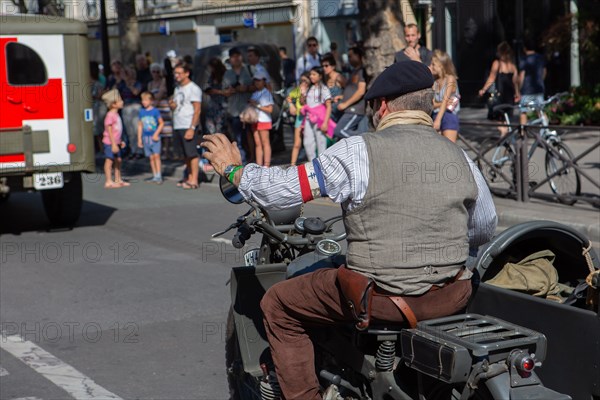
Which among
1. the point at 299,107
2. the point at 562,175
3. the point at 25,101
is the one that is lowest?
the point at 562,175

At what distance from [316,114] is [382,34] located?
145cm

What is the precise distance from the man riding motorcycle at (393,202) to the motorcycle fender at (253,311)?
514 mm

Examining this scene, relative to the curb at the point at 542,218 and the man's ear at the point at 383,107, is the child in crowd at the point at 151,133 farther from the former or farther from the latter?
the man's ear at the point at 383,107

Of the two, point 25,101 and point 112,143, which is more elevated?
point 25,101

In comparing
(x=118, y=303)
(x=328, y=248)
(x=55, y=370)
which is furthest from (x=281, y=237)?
(x=118, y=303)

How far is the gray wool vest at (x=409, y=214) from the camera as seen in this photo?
3447 mm

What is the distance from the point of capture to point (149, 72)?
20.6 meters

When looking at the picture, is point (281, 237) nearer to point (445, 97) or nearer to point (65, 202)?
point (445, 97)

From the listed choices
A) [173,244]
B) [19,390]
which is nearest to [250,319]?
[19,390]

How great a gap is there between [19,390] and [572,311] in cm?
331

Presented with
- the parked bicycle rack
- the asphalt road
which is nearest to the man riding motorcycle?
the asphalt road

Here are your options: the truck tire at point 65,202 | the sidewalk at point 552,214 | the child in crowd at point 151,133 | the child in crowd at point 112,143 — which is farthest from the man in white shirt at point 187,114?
the sidewalk at point 552,214

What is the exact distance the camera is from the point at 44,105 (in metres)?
10.7

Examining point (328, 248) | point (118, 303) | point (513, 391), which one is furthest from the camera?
point (118, 303)
